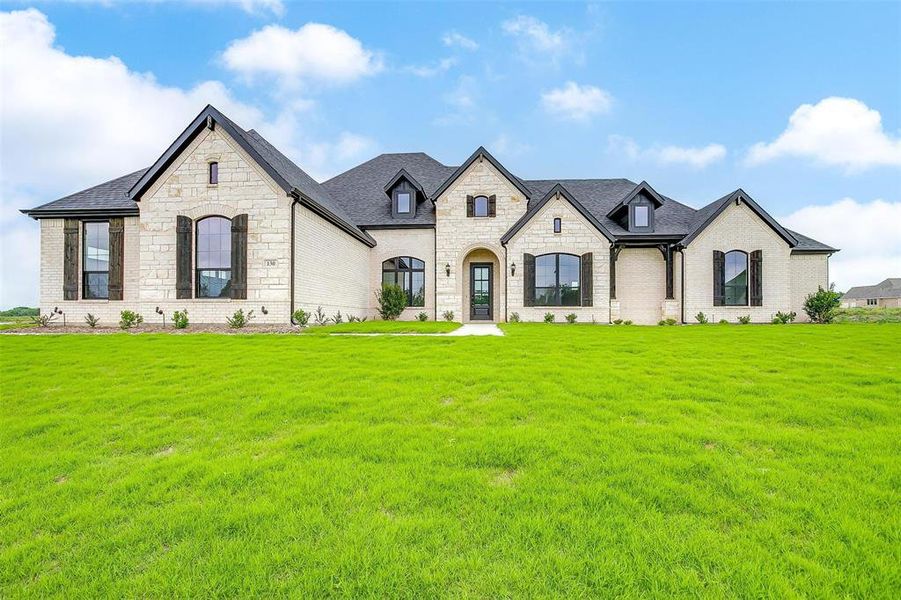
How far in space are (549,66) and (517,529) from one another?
24.5 meters

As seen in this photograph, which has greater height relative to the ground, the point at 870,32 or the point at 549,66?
the point at 549,66

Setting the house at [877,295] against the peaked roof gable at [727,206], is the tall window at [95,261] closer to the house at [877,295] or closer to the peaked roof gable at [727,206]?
the peaked roof gable at [727,206]

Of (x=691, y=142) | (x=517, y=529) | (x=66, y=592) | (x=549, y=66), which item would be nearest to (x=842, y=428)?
(x=517, y=529)

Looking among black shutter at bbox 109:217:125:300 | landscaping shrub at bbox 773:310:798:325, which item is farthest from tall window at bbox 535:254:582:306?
black shutter at bbox 109:217:125:300

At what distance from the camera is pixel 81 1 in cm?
1089

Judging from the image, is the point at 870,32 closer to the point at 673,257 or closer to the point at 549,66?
the point at 673,257

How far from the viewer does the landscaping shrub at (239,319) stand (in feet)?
44.7

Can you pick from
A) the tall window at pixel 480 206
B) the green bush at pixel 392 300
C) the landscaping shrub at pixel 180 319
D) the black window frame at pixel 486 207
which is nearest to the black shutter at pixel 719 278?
the black window frame at pixel 486 207

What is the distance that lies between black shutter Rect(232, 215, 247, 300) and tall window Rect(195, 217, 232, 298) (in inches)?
9.1

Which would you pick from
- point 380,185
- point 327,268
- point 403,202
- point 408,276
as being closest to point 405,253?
point 408,276

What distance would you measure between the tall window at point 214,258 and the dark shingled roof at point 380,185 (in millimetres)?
7610

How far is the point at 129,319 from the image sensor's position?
1415cm

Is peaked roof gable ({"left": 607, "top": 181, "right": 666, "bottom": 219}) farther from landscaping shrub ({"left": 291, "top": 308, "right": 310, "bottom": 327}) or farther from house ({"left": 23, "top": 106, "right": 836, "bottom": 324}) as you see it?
landscaping shrub ({"left": 291, "top": 308, "right": 310, "bottom": 327})

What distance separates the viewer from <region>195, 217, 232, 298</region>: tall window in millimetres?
14383
